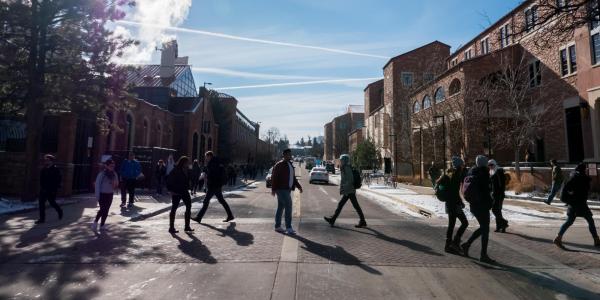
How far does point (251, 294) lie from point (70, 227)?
21.2 ft

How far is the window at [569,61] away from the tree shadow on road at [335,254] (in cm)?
2542

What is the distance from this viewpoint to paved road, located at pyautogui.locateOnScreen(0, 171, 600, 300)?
434 centimetres

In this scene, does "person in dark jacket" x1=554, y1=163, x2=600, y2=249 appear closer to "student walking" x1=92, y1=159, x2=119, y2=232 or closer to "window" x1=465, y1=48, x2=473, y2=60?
"student walking" x1=92, y1=159, x2=119, y2=232

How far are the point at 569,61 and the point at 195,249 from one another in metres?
27.7

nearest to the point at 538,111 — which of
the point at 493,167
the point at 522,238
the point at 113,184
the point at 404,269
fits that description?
the point at 493,167

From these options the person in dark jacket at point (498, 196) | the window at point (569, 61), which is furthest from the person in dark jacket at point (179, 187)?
the window at point (569, 61)

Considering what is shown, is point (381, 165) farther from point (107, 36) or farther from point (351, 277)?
point (351, 277)

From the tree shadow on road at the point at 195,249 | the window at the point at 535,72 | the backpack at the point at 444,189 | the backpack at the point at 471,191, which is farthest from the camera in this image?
the window at the point at 535,72

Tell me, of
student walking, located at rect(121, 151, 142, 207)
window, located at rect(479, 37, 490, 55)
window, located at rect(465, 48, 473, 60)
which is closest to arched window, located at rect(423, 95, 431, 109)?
window, located at rect(479, 37, 490, 55)

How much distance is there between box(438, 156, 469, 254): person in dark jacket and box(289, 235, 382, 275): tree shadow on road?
1.96 metres

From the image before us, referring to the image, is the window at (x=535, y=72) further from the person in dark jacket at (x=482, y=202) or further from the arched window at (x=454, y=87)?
A: the person in dark jacket at (x=482, y=202)

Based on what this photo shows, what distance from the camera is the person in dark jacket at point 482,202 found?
5.84m

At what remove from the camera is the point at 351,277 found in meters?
4.85

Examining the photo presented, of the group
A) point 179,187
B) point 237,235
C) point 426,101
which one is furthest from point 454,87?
point 179,187
